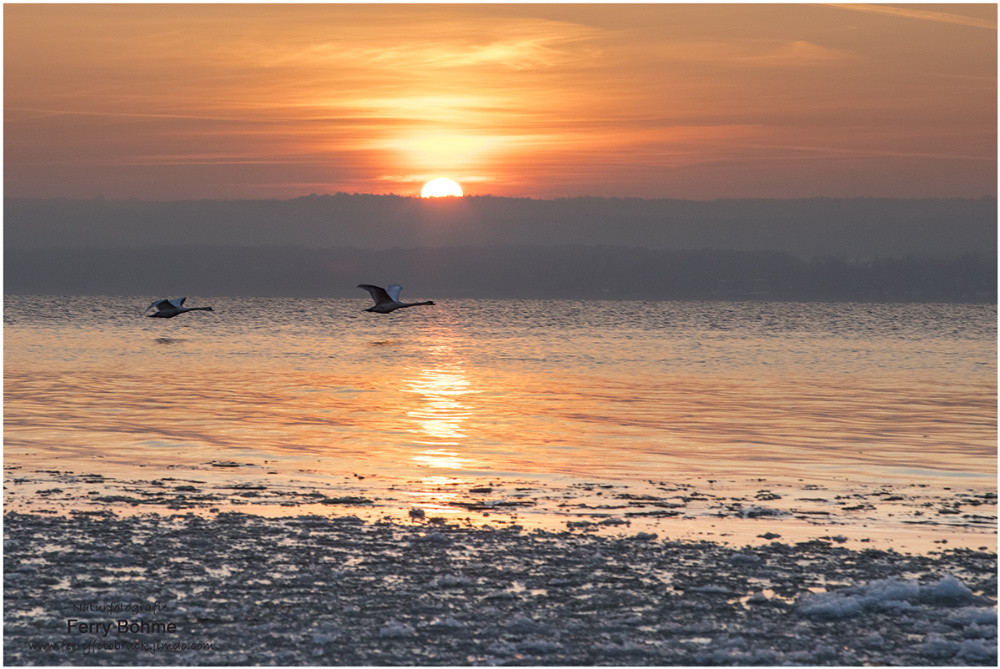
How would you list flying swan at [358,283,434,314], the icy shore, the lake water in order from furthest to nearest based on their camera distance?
flying swan at [358,283,434,314], the lake water, the icy shore

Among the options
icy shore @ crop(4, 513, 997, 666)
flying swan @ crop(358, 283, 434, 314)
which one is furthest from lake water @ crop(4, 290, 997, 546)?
flying swan @ crop(358, 283, 434, 314)

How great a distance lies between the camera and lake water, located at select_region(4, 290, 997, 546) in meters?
17.2

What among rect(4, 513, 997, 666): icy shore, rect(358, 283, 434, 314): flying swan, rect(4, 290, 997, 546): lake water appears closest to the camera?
rect(4, 513, 997, 666): icy shore

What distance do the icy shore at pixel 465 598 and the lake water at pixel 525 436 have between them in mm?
1727

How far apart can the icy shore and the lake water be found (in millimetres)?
1727

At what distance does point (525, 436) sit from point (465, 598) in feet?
47.9

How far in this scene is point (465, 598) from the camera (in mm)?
11867

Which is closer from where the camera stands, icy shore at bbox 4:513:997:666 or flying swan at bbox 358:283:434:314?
icy shore at bbox 4:513:997:666

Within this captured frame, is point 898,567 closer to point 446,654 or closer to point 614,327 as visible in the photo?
point 446,654

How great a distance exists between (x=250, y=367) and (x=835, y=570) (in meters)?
40.1

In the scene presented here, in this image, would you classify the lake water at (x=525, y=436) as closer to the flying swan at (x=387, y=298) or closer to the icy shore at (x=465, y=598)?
the icy shore at (x=465, y=598)

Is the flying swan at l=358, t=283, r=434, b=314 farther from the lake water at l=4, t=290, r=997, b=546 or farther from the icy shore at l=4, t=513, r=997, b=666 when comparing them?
the icy shore at l=4, t=513, r=997, b=666

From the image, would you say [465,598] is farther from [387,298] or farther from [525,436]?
[387,298]

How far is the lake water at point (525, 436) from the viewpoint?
1717 cm
